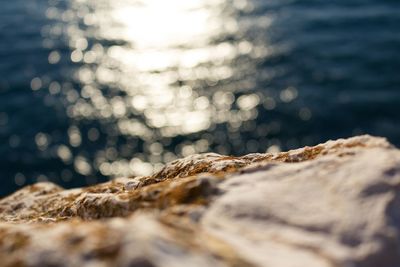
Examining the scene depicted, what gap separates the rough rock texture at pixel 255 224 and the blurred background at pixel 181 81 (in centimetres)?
2682

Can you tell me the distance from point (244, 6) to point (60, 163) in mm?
23446

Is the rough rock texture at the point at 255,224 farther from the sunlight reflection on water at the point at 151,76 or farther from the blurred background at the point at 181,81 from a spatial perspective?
the sunlight reflection on water at the point at 151,76

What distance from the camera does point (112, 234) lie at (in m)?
4.57

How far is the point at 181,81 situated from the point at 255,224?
34.1 meters

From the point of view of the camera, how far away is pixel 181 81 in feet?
127

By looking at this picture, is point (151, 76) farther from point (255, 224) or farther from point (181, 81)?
point (255, 224)

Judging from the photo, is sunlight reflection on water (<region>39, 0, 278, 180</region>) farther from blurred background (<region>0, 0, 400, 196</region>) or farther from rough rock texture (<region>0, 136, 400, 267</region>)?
rough rock texture (<region>0, 136, 400, 267</region>)

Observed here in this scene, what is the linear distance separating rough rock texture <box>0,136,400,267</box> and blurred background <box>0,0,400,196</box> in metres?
26.8

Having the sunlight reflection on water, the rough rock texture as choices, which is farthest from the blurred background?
the rough rock texture

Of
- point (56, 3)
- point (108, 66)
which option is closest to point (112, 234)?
point (108, 66)

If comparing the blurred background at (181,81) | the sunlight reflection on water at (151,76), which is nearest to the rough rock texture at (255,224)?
the blurred background at (181,81)

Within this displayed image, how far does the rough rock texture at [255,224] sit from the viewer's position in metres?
4.45

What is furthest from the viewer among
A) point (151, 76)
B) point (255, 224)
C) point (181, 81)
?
point (151, 76)

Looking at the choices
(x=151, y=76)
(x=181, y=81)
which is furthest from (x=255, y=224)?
(x=151, y=76)
